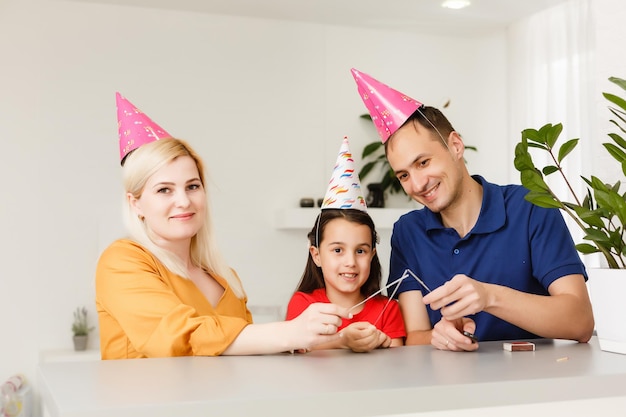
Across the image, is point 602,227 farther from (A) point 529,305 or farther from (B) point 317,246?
(B) point 317,246

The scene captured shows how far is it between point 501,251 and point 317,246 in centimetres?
57

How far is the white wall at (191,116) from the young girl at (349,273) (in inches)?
91.0

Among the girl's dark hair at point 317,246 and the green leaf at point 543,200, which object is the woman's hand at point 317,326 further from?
the girl's dark hair at point 317,246

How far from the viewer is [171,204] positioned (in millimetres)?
1657

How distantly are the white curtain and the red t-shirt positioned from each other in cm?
246

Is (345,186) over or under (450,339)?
over

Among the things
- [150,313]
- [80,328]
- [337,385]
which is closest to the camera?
[337,385]

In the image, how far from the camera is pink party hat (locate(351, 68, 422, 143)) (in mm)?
1925

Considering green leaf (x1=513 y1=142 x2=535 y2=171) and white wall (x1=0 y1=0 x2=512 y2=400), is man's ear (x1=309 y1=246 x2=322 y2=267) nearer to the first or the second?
green leaf (x1=513 y1=142 x2=535 y2=171)

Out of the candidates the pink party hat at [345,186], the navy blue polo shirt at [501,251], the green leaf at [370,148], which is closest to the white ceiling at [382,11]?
the green leaf at [370,148]

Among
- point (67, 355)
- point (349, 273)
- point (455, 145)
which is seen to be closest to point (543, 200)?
point (455, 145)

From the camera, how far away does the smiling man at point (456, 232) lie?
1.85 meters

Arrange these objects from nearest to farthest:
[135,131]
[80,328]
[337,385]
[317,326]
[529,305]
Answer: [337,385] < [317,326] < [529,305] < [135,131] < [80,328]

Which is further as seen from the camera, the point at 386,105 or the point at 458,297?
the point at 386,105
